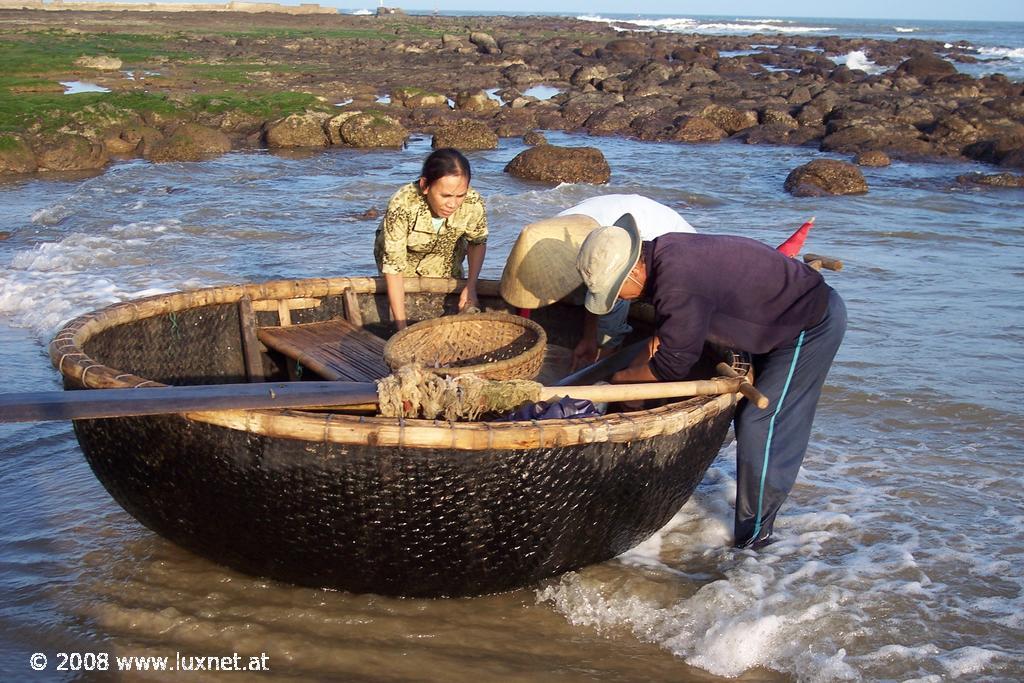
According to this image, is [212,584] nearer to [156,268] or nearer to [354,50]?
[156,268]

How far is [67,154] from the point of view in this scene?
13.6 meters

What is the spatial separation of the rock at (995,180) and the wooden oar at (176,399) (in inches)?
469

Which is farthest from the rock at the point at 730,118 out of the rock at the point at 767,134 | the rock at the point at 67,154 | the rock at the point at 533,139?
the rock at the point at 67,154

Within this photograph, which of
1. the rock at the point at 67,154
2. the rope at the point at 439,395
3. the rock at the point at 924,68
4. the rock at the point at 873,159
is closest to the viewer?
the rope at the point at 439,395

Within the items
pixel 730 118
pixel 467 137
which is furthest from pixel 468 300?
pixel 730 118

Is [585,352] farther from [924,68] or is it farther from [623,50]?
[623,50]

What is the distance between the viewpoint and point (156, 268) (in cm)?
761

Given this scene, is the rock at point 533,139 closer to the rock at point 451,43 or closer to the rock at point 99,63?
the rock at point 99,63

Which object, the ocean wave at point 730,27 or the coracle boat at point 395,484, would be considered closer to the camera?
the coracle boat at point 395,484

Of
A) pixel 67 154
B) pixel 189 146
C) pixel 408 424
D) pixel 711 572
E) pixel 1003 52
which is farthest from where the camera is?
pixel 1003 52

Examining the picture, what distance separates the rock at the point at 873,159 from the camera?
48.3 ft

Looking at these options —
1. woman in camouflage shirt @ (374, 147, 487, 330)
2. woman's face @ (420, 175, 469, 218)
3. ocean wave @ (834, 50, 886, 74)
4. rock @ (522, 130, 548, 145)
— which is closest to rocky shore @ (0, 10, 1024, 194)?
rock @ (522, 130, 548, 145)

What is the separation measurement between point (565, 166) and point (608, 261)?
10.1 meters

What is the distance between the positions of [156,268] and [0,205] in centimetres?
465
